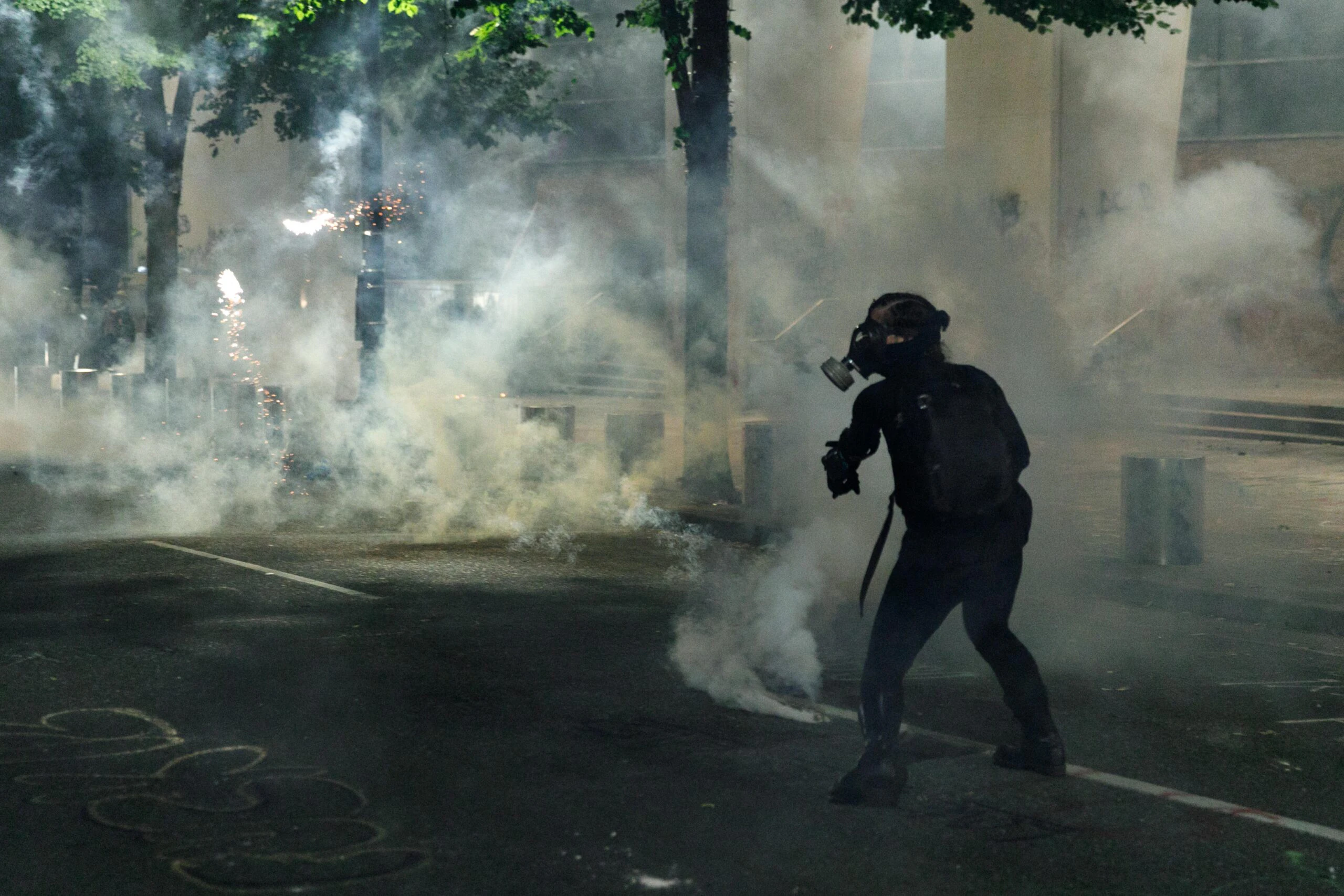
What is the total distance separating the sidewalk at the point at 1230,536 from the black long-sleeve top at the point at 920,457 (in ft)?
11.7

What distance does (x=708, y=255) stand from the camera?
500 inches

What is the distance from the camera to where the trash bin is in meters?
8.92

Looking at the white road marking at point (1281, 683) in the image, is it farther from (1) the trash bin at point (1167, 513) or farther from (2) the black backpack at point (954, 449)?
(1) the trash bin at point (1167, 513)

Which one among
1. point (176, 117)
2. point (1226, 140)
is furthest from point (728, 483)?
point (1226, 140)

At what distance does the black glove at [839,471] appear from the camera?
4477mm

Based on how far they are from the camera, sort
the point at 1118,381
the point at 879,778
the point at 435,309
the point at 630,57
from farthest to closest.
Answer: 1. the point at 630,57
2. the point at 435,309
3. the point at 1118,381
4. the point at 879,778

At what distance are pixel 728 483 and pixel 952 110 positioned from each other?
11.0 metres

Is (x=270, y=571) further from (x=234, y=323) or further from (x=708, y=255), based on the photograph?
(x=234, y=323)

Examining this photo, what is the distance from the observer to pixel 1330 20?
24641 millimetres

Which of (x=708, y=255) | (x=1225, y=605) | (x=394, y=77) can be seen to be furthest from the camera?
(x=394, y=77)

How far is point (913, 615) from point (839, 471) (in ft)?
1.54

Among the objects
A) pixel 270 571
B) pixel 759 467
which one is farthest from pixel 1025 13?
pixel 270 571

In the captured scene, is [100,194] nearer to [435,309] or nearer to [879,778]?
[435,309]

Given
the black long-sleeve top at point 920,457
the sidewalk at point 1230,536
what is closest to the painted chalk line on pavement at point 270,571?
the sidewalk at point 1230,536
